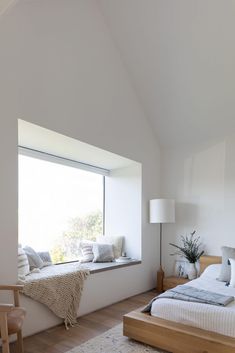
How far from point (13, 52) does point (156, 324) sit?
2830mm

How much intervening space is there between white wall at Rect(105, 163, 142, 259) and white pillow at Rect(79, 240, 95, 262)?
0.67 m

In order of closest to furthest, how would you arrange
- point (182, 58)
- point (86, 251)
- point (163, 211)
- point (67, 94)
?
point (67, 94) < point (182, 58) < point (86, 251) < point (163, 211)

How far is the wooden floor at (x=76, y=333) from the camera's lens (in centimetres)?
261

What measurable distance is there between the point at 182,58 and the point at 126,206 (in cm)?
241

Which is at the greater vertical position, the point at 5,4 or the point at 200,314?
the point at 5,4

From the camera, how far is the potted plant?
4.41 metres

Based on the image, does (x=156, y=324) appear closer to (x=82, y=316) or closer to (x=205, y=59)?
(x=82, y=316)

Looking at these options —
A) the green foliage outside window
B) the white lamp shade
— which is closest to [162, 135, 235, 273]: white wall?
the white lamp shade

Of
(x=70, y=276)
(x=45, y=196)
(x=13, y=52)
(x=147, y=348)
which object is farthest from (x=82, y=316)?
(x=13, y=52)

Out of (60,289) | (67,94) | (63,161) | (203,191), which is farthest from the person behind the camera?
(203,191)

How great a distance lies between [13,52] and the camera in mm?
2713

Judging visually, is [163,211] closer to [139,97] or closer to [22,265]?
[139,97]

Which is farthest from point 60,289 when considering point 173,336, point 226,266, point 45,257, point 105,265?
point 226,266

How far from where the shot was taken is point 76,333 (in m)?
2.93
